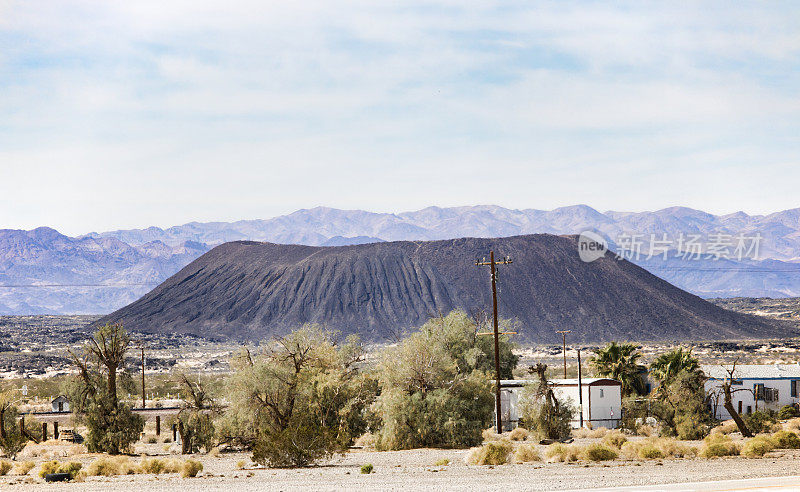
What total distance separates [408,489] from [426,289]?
15130 centimetres

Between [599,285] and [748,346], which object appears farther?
[599,285]

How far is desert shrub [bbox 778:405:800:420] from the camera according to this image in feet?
165

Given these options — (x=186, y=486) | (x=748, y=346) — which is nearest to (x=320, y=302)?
(x=748, y=346)

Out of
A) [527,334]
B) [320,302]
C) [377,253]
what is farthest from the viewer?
[377,253]

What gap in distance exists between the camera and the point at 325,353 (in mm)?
40688

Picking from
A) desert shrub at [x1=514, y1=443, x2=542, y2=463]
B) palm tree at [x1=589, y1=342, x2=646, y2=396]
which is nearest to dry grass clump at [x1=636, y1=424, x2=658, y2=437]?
palm tree at [x1=589, y1=342, x2=646, y2=396]

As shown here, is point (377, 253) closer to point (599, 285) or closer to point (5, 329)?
point (599, 285)

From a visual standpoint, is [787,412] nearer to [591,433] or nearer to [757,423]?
[757,423]

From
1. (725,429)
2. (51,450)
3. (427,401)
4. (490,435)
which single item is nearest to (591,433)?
(490,435)

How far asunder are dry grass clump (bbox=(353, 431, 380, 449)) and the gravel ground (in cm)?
771

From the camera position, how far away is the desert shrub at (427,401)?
119ft

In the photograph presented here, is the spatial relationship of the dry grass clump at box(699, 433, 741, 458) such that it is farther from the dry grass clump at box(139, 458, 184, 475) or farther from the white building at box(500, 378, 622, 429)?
the dry grass clump at box(139, 458, 184, 475)

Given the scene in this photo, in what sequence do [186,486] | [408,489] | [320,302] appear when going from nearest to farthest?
[408,489]
[186,486]
[320,302]

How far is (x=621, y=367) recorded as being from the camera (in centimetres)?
5138
